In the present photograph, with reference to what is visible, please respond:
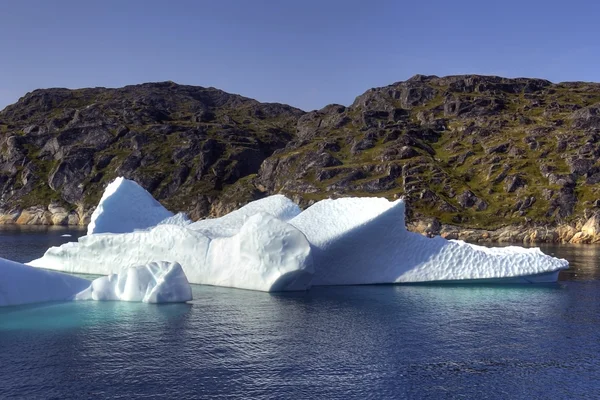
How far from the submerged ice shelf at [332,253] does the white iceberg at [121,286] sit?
6.30 meters

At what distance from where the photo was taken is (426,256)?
44812mm

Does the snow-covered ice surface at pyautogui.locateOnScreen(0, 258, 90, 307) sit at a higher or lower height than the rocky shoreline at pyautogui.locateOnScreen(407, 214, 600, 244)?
lower

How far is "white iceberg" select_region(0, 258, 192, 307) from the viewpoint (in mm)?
35500

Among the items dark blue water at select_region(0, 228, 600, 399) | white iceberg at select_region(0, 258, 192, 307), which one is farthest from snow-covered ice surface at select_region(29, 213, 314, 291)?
white iceberg at select_region(0, 258, 192, 307)

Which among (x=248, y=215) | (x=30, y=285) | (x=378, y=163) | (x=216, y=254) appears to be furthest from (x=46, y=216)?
(x=30, y=285)

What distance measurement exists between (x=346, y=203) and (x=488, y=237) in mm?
77464

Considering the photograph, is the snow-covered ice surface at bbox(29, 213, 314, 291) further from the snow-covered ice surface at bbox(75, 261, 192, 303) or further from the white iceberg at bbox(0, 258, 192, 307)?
the snow-covered ice surface at bbox(75, 261, 192, 303)

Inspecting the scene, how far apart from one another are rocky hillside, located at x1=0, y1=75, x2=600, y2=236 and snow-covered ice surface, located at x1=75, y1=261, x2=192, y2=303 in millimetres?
95330

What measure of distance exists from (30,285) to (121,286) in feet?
17.5

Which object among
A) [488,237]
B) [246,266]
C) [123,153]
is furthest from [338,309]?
[123,153]

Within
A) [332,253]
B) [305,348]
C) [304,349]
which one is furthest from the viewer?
[332,253]

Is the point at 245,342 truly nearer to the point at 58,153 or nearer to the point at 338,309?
the point at 338,309

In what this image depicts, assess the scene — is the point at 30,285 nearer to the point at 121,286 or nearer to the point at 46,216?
the point at 121,286

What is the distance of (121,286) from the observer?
36969mm
